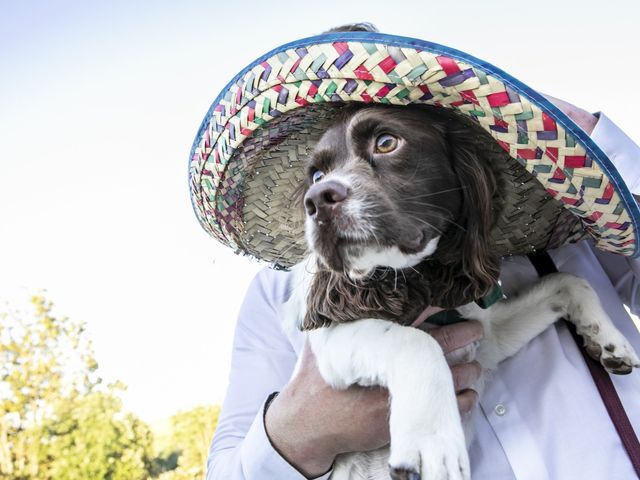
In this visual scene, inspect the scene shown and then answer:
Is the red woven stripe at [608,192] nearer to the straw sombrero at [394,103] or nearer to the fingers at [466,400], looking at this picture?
the straw sombrero at [394,103]

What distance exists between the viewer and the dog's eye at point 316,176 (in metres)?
1.91

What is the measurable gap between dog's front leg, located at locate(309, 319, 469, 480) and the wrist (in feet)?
0.53

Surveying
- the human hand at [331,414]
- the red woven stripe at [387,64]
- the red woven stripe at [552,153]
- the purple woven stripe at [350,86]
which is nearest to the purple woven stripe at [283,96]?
the purple woven stripe at [350,86]

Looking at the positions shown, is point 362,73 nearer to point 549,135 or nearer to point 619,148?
point 549,135

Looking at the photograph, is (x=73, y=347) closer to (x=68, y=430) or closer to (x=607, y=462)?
(x=68, y=430)

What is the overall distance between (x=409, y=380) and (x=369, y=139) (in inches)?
27.3

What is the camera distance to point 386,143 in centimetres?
179

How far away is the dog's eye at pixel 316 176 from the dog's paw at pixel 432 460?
→ 832 millimetres

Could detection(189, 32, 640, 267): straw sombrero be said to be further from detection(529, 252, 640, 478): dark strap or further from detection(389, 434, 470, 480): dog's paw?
Answer: detection(389, 434, 470, 480): dog's paw

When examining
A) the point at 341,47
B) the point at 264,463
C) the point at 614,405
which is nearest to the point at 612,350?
the point at 614,405

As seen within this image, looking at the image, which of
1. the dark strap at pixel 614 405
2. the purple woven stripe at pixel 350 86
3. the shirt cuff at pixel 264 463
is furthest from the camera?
the shirt cuff at pixel 264 463

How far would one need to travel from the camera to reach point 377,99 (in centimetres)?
157

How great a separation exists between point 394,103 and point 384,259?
1.36ft

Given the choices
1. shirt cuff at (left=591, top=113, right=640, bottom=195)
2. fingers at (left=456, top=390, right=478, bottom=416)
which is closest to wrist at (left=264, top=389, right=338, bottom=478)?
fingers at (left=456, top=390, right=478, bottom=416)
